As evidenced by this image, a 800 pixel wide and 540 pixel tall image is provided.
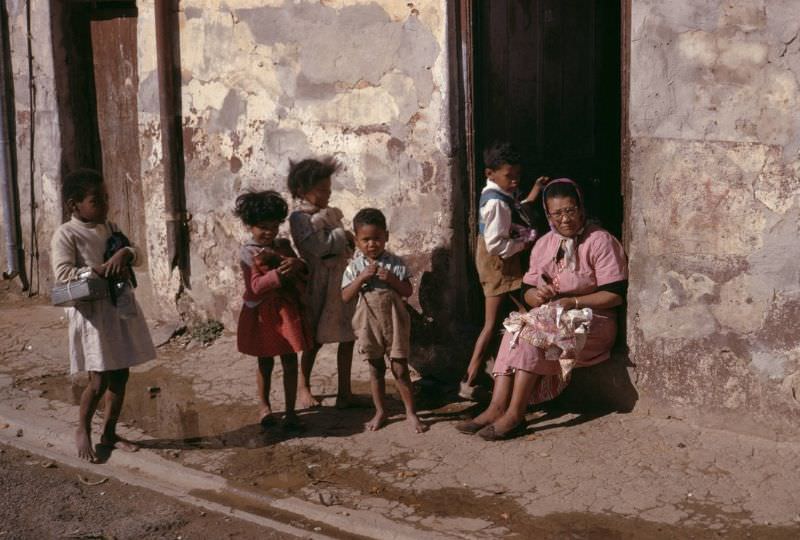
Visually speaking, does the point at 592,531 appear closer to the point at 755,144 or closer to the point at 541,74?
the point at 755,144

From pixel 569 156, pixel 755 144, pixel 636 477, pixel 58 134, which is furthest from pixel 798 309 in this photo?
pixel 58 134

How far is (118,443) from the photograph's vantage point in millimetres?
5625

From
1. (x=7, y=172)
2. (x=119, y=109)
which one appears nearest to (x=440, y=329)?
(x=119, y=109)

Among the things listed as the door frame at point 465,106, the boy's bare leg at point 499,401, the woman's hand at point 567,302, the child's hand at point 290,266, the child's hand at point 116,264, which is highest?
the door frame at point 465,106

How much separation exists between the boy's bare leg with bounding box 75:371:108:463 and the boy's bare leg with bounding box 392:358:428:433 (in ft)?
5.01

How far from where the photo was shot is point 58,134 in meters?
8.55

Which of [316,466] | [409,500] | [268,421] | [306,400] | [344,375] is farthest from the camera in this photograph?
[306,400]

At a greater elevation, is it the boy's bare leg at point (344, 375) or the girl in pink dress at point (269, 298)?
the girl in pink dress at point (269, 298)

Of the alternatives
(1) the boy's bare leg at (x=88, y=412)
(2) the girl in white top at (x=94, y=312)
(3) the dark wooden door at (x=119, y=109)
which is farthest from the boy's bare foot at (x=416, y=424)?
(3) the dark wooden door at (x=119, y=109)

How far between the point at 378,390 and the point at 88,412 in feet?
5.02

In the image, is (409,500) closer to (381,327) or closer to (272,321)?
(381,327)

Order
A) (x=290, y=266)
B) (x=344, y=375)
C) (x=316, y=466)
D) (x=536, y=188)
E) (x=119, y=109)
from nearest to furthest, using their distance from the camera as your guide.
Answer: (x=316, y=466)
(x=290, y=266)
(x=536, y=188)
(x=344, y=375)
(x=119, y=109)

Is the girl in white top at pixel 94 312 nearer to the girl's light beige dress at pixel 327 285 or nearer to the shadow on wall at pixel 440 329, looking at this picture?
the girl's light beige dress at pixel 327 285

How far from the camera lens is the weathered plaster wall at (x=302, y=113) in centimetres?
625
